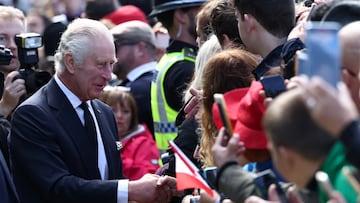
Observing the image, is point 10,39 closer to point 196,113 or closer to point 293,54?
point 196,113

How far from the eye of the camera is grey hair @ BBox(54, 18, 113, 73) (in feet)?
18.6

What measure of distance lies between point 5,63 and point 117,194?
119cm

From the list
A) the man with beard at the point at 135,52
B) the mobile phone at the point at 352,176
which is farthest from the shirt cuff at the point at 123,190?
the man with beard at the point at 135,52

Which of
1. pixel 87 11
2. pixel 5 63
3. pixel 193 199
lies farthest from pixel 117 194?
pixel 87 11

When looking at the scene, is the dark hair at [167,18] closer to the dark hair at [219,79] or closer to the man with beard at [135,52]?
the man with beard at [135,52]

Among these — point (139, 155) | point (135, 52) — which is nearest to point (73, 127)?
point (139, 155)

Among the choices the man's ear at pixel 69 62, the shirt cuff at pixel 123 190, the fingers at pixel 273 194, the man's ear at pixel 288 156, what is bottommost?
the shirt cuff at pixel 123 190

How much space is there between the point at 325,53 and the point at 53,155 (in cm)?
284

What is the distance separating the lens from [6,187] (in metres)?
5.75

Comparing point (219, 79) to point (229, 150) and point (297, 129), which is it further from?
point (297, 129)

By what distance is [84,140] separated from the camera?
5.59 meters

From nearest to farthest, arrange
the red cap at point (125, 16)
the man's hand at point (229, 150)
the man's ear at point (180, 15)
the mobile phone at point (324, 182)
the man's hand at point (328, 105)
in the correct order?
1. the man's hand at point (328, 105)
2. the mobile phone at point (324, 182)
3. the man's hand at point (229, 150)
4. the man's ear at point (180, 15)
5. the red cap at point (125, 16)

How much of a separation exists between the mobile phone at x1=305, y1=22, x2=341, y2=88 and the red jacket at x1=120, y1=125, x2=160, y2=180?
4.84 m

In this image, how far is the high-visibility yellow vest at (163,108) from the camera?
7.36 metres
